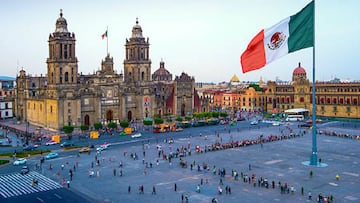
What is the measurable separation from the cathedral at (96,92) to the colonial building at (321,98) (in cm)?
2376

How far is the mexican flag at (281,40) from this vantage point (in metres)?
38.7

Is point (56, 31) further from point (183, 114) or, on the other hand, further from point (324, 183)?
point (324, 183)

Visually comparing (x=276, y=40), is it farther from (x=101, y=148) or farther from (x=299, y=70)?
(x=299, y=70)

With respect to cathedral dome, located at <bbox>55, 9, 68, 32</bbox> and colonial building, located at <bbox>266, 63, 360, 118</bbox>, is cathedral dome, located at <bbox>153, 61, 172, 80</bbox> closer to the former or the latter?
colonial building, located at <bbox>266, 63, 360, 118</bbox>

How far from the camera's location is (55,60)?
8606 centimetres

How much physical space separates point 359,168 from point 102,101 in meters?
57.1

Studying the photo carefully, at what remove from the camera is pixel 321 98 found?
116 metres

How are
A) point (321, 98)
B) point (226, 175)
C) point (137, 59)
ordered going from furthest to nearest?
1. point (321, 98)
2. point (137, 59)
3. point (226, 175)

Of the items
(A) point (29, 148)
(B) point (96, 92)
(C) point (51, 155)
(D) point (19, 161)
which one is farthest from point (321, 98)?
(D) point (19, 161)

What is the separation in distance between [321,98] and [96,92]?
62107mm

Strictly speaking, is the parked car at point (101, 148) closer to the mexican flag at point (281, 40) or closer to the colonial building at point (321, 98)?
the mexican flag at point (281, 40)

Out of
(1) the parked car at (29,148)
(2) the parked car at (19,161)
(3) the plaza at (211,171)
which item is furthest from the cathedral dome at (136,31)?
(2) the parked car at (19,161)

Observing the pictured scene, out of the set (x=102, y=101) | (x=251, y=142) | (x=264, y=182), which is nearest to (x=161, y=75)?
(x=102, y=101)

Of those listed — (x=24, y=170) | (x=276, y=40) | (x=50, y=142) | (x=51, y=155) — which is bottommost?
(x=24, y=170)
